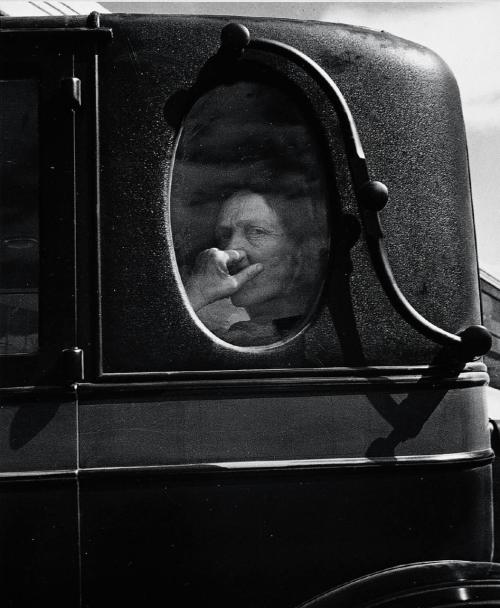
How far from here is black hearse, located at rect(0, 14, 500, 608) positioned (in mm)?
1521

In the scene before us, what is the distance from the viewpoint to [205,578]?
154 cm

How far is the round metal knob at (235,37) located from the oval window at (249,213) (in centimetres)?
9

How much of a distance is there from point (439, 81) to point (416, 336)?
643mm

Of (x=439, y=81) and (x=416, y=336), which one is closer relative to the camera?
(x=416, y=336)

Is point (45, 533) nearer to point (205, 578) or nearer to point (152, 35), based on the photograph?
point (205, 578)

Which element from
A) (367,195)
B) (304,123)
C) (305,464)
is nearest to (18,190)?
(304,123)

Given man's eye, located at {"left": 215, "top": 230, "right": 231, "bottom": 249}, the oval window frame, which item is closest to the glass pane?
the oval window frame

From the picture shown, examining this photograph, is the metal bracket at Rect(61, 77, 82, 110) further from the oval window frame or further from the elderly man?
the elderly man

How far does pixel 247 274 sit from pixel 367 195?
32 cm

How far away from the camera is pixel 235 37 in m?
1.59

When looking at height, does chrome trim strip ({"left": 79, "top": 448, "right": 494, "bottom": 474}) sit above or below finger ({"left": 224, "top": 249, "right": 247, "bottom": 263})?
below

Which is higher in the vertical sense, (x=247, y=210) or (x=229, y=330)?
(x=247, y=210)

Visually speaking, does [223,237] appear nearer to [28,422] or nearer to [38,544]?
[28,422]

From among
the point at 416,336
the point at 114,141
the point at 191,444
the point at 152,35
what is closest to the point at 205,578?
the point at 191,444
